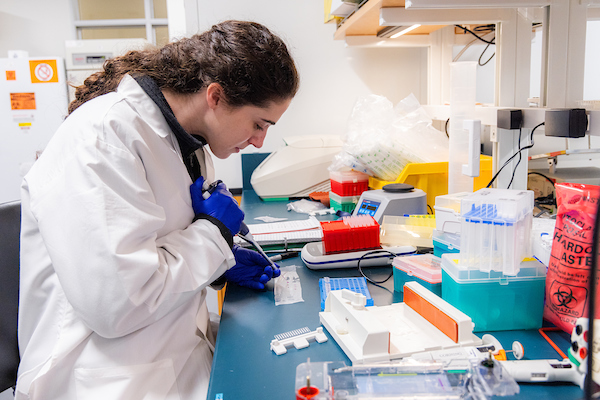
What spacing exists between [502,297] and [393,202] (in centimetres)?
69

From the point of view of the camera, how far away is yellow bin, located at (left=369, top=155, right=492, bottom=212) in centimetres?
167

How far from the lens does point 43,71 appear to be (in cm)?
363

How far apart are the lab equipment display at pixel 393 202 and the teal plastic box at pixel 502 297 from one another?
655mm

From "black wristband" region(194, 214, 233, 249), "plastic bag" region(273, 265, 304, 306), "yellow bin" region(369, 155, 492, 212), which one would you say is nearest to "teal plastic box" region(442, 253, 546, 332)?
"plastic bag" region(273, 265, 304, 306)

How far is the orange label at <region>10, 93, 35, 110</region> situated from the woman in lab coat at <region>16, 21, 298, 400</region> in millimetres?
3057

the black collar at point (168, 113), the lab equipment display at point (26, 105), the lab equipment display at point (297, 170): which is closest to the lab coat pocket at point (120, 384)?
the black collar at point (168, 113)

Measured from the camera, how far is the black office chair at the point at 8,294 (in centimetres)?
110

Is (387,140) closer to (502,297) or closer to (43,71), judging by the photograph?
(502,297)

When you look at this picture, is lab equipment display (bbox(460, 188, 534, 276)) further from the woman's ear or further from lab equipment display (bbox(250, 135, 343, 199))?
lab equipment display (bbox(250, 135, 343, 199))

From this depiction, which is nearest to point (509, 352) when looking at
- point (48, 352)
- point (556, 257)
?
point (556, 257)

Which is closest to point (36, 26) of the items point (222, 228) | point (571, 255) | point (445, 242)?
point (222, 228)

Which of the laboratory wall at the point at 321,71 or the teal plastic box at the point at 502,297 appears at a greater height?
the laboratory wall at the point at 321,71

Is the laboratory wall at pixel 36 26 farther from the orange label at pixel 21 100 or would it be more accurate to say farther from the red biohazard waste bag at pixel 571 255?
the red biohazard waste bag at pixel 571 255

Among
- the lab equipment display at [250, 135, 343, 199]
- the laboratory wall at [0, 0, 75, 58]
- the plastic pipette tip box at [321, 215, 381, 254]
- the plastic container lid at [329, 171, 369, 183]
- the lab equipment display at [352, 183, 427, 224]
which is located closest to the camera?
the plastic pipette tip box at [321, 215, 381, 254]
